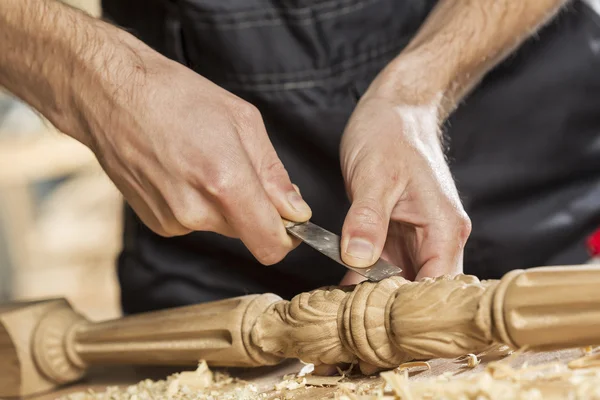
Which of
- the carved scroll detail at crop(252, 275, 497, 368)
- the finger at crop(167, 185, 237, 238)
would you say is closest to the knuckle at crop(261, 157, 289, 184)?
the finger at crop(167, 185, 237, 238)

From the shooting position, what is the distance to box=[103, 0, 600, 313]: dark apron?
183 centimetres

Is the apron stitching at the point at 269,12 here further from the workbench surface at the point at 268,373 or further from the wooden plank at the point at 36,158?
the wooden plank at the point at 36,158

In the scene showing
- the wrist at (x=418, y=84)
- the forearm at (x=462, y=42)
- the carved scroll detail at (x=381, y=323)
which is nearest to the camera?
the carved scroll detail at (x=381, y=323)

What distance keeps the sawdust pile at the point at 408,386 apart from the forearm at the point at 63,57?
0.51m

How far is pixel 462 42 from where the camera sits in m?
1.77

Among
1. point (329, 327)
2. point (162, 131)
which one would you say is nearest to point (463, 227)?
point (329, 327)

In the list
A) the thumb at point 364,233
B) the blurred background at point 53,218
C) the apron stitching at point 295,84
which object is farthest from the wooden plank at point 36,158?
the thumb at point 364,233

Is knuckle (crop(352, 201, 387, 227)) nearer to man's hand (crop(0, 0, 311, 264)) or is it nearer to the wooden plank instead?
man's hand (crop(0, 0, 311, 264))

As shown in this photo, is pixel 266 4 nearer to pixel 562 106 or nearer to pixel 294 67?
pixel 294 67

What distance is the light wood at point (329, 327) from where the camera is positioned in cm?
99

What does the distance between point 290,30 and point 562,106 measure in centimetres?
72

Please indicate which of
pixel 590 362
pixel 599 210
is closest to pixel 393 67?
pixel 599 210

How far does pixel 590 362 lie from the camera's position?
40.5 inches

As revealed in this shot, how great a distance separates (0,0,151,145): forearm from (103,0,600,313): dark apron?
0.35m
